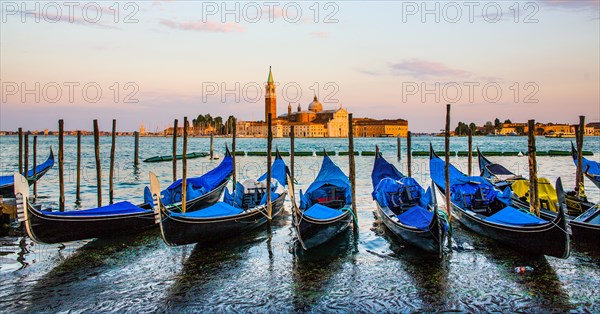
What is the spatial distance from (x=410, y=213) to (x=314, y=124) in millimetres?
97955

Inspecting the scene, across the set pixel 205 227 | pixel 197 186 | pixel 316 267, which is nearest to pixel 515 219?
pixel 316 267

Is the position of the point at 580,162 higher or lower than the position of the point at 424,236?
higher

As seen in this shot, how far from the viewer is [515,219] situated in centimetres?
679

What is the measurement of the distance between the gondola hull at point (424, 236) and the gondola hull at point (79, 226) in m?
4.02

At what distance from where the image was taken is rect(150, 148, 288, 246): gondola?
6.45 metres

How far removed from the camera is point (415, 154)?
33.9 meters

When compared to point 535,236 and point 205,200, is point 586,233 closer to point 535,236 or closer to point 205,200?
point 535,236

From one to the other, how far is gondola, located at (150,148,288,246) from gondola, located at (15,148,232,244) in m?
1.04

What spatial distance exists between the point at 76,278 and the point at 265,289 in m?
2.32

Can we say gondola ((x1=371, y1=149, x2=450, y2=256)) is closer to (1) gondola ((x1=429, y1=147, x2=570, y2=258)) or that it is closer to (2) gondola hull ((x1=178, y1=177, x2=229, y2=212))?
(1) gondola ((x1=429, y1=147, x2=570, y2=258))

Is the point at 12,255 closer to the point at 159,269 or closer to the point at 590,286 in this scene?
A: the point at 159,269

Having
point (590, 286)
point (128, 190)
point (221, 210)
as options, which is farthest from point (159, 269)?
point (128, 190)

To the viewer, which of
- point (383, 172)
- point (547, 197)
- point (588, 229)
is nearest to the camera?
point (588, 229)

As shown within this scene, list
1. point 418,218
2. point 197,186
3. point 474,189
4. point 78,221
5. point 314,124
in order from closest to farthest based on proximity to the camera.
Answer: point 78,221
point 418,218
point 474,189
point 197,186
point 314,124
